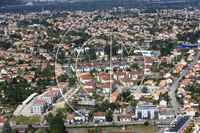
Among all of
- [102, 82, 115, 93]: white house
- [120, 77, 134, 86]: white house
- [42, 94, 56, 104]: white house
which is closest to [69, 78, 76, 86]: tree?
[102, 82, 115, 93]: white house

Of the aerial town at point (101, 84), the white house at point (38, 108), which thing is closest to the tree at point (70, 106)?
the aerial town at point (101, 84)

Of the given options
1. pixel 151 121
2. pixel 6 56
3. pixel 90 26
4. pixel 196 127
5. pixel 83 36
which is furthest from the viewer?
pixel 90 26

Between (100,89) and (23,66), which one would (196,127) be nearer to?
(100,89)

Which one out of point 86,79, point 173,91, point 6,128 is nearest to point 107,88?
point 86,79

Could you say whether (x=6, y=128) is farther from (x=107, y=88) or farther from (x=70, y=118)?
(x=107, y=88)

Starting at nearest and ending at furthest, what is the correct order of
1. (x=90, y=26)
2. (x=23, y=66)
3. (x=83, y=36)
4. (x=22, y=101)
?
(x=22, y=101), (x=23, y=66), (x=83, y=36), (x=90, y=26)

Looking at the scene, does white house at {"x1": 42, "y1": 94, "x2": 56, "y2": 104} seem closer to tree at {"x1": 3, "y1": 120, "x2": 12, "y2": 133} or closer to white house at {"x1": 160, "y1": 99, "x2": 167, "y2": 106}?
tree at {"x1": 3, "y1": 120, "x2": 12, "y2": 133}

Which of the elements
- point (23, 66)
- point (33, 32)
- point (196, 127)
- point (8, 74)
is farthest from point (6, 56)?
point (196, 127)

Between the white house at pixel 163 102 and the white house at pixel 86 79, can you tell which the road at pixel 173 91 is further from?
the white house at pixel 86 79
